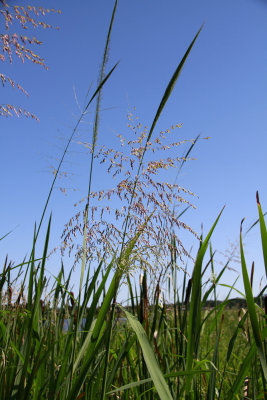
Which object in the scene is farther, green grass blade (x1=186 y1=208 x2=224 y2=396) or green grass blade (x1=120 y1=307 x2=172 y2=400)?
green grass blade (x1=186 y1=208 x2=224 y2=396)

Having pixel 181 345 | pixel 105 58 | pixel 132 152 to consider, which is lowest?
pixel 181 345

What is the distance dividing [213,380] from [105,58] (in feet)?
4.30

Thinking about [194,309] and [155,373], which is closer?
[155,373]

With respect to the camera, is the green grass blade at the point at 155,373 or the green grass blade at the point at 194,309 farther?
the green grass blade at the point at 194,309

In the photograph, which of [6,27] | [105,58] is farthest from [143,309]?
[6,27]

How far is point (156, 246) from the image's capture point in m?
1.57

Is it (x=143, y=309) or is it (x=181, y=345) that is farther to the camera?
(x=181, y=345)

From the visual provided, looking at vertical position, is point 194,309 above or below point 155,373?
above

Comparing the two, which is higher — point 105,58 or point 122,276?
point 105,58

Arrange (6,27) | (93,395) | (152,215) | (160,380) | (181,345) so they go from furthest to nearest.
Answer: (6,27) < (181,345) < (152,215) < (93,395) < (160,380)

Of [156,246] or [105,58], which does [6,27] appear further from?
[156,246]

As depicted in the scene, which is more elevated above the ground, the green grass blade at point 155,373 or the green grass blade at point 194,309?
the green grass blade at point 194,309

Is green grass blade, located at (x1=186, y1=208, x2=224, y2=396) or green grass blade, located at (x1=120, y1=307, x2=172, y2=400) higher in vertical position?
green grass blade, located at (x1=186, y1=208, x2=224, y2=396)

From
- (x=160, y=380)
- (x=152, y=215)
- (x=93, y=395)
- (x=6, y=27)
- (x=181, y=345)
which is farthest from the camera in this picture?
(x=6, y=27)
